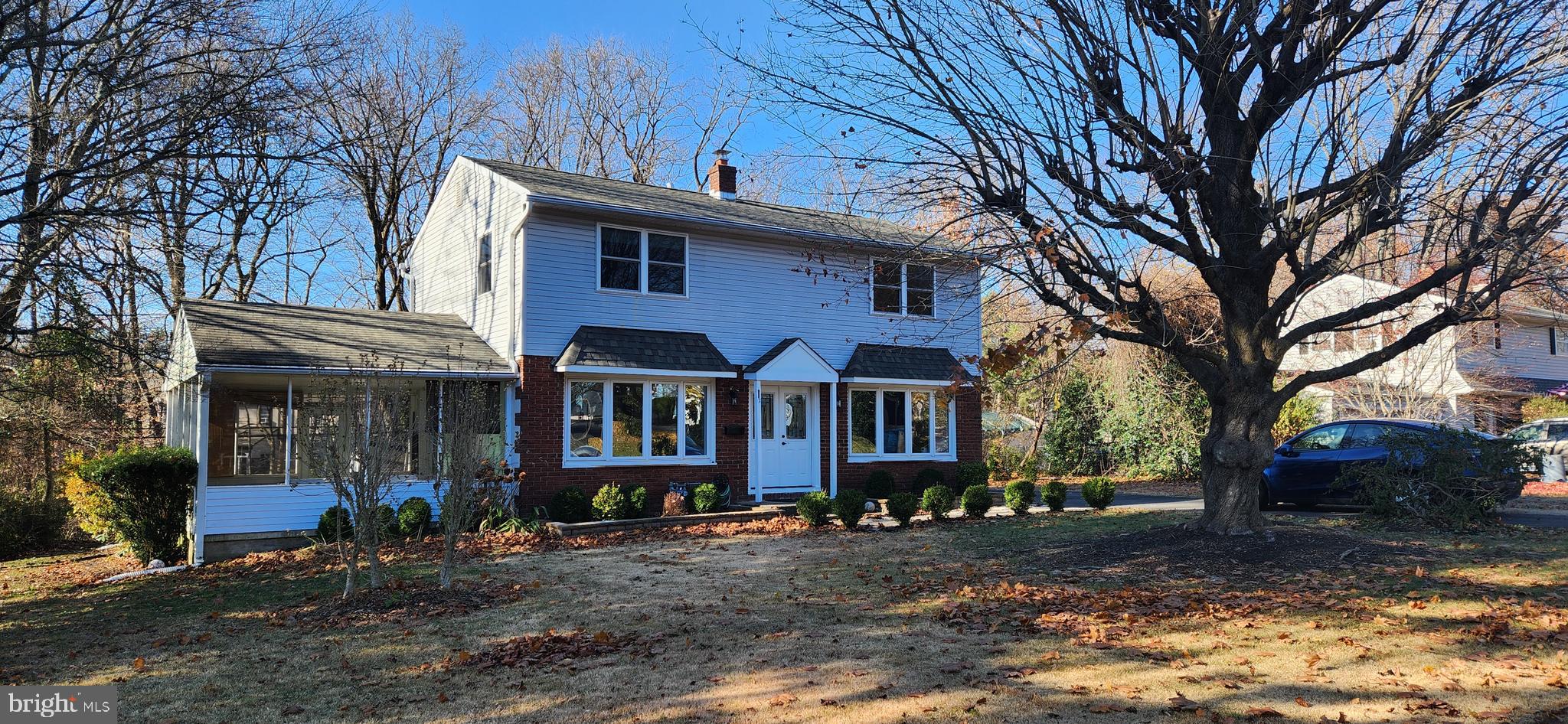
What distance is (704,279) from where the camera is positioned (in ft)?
58.6

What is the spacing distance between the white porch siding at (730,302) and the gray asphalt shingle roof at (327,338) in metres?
1.59

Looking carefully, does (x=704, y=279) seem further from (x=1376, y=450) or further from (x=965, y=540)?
(x=1376, y=450)

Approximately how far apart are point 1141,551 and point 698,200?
1210 centimetres

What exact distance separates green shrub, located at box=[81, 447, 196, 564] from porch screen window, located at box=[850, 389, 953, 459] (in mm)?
11683

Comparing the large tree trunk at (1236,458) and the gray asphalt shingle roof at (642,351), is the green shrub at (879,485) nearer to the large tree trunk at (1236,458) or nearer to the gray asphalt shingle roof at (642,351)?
the gray asphalt shingle roof at (642,351)

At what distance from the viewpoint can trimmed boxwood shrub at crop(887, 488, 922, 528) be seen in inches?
563

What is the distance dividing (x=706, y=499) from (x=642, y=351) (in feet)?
9.42

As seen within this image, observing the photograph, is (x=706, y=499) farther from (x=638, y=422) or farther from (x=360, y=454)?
(x=360, y=454)

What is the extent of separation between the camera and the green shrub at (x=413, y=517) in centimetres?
1433

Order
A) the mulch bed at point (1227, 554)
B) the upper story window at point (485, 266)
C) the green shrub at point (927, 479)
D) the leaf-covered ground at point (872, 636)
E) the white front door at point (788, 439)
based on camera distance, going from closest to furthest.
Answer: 1. the leaf-covered ground at point (872, 636)
2. the mulch bed at point (1227, 554)
3. the upper story window at point (485, 266)
4. the white front door at point (788, 439)
5. the green shrub at point (927, 479)

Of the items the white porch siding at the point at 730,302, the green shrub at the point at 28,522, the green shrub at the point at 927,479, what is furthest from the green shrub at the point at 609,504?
the green shrub at the point at 28,522

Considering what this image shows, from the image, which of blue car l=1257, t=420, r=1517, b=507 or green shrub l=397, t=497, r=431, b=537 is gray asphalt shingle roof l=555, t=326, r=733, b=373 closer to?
green shrub l=397, t=497, r=431, b=537

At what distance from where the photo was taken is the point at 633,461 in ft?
55.1

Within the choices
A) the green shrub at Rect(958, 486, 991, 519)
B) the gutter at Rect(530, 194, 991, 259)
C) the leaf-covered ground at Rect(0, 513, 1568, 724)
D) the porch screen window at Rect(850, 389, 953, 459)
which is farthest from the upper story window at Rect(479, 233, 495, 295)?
the green shrub at Rect(958, 486, 991, 519)
